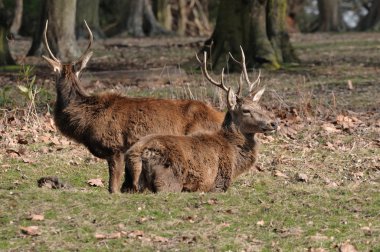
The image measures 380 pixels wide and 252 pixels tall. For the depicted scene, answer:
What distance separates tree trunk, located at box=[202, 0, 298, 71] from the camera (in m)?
21.2

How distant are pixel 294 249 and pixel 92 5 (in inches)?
1105

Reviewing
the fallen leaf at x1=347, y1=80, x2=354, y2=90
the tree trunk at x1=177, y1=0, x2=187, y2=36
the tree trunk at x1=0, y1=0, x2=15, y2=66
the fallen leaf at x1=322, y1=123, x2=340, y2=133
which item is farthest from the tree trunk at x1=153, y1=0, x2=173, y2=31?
the fallen leaf at x1=322, y1=123, x2=340, y2=133

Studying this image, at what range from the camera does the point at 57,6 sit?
22531mm

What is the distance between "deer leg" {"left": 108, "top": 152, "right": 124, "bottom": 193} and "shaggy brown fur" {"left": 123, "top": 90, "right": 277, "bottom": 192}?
834mm

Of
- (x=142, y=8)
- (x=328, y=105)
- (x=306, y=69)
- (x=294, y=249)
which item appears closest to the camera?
(x=294, y=249)

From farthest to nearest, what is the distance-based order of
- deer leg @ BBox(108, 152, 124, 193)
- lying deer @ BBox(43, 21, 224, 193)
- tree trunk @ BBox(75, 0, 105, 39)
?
tree trunk @ BBox(75, 0, 105, 39)
lying deer @ BBox(43, 21, 224, 193)
deer leg @ BBox(108, 152, 124, 193)

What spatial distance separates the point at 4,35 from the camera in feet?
70.2

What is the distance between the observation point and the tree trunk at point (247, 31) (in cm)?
2119

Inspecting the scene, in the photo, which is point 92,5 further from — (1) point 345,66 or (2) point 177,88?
(2) point 177,88

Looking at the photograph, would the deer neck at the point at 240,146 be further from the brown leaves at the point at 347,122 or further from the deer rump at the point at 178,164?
the brown leaves at the point at 347,122

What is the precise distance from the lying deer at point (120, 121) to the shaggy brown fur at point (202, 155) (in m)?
0.57

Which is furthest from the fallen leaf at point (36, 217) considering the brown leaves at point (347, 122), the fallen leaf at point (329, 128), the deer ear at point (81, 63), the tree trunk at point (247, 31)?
the tree trunk at point (247, 31)

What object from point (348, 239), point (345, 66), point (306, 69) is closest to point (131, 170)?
point (348, 239)

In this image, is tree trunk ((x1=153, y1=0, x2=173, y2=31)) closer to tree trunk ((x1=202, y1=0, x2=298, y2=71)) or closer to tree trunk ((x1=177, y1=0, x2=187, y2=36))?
tree trunk ((x1=177, y1=0, x2=187, y2=36))
